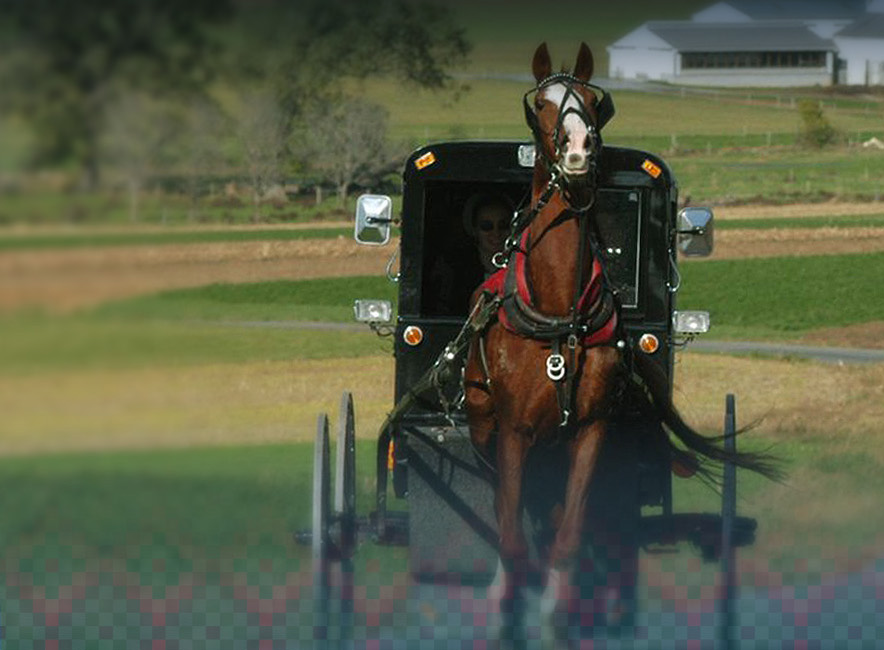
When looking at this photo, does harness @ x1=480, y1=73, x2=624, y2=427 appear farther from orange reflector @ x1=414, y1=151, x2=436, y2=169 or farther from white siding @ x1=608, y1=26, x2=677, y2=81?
white siding @ x1=608, y1=26, x2=677, y2=81

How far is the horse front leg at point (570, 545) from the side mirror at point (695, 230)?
1.49m

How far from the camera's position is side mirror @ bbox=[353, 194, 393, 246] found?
359 inches

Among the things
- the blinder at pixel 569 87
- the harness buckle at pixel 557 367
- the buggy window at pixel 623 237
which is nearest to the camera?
the blinder at pixel 569 87

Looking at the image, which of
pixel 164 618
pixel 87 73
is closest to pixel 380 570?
pixel 164 618

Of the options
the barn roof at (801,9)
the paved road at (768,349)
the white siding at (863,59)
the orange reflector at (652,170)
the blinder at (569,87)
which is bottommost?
the paved road at (768,349)

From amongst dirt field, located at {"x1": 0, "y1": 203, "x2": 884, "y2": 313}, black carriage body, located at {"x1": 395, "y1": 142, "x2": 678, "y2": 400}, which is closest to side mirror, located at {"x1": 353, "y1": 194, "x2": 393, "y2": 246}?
black carriage body, located at {"x1": 395, "y1": 142, "x2": 678, "y2": 400}

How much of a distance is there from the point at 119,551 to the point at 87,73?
5.87 m

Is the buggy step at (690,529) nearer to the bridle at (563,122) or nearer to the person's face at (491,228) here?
the person's face at (491,228)

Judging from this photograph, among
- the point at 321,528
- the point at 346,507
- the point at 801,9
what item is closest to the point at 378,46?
the point at 801,9

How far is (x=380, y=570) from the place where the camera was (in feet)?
33.4

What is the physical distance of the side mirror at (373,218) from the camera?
9.11 m

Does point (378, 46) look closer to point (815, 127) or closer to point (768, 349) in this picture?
point (815, 127)

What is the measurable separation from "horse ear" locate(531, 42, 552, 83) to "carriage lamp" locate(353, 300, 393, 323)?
180 cm

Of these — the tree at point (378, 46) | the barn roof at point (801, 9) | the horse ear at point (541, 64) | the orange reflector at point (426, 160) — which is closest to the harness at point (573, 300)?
the horse ear at point (541, 64)
